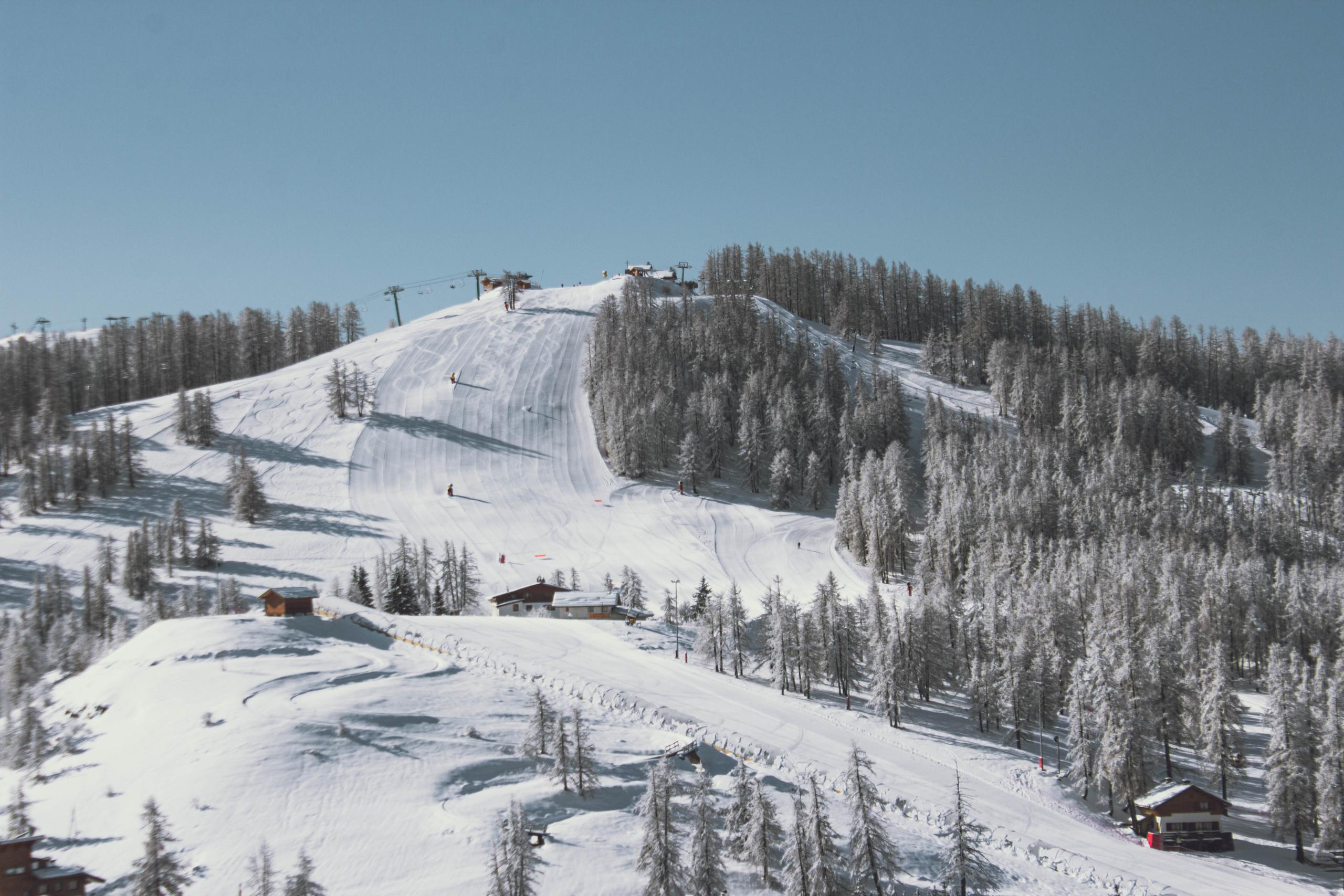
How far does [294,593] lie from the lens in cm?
6819

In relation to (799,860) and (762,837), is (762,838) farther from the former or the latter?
(799,860)

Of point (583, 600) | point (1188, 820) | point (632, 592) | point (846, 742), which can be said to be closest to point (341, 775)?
point (846, 742)

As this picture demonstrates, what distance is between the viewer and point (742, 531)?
112875 millimetres

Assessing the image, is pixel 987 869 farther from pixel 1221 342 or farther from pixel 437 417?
pixel 1221 342

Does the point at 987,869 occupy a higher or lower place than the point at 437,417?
lower

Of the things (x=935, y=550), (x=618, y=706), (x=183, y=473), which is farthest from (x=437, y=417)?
(x=618, y=706)

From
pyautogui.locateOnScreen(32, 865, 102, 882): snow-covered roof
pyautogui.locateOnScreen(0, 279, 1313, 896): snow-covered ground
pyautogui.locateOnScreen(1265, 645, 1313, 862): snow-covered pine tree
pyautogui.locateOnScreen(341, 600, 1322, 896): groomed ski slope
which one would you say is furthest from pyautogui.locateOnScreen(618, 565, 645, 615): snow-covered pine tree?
pyautogui.locateOnScreen(32, 865, 102, 882): snow-covered roof

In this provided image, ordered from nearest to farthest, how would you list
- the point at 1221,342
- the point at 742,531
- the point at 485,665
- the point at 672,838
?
the point at 672,838 → the point at 485,665 → the point at 742,531 → the point at 1221,342

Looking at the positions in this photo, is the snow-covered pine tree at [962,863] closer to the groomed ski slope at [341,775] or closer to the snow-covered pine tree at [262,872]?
the groomed ski slope at [341,775]

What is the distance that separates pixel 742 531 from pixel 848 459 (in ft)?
79.0

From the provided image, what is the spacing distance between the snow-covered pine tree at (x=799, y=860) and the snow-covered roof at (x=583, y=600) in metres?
44.6

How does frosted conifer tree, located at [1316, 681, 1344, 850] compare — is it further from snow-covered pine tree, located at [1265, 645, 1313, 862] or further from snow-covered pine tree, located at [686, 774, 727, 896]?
snow-covered pine tree, located at [686, 774, 727, 896]

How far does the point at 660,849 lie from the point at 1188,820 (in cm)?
3480

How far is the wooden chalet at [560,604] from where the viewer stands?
81.0 meters
